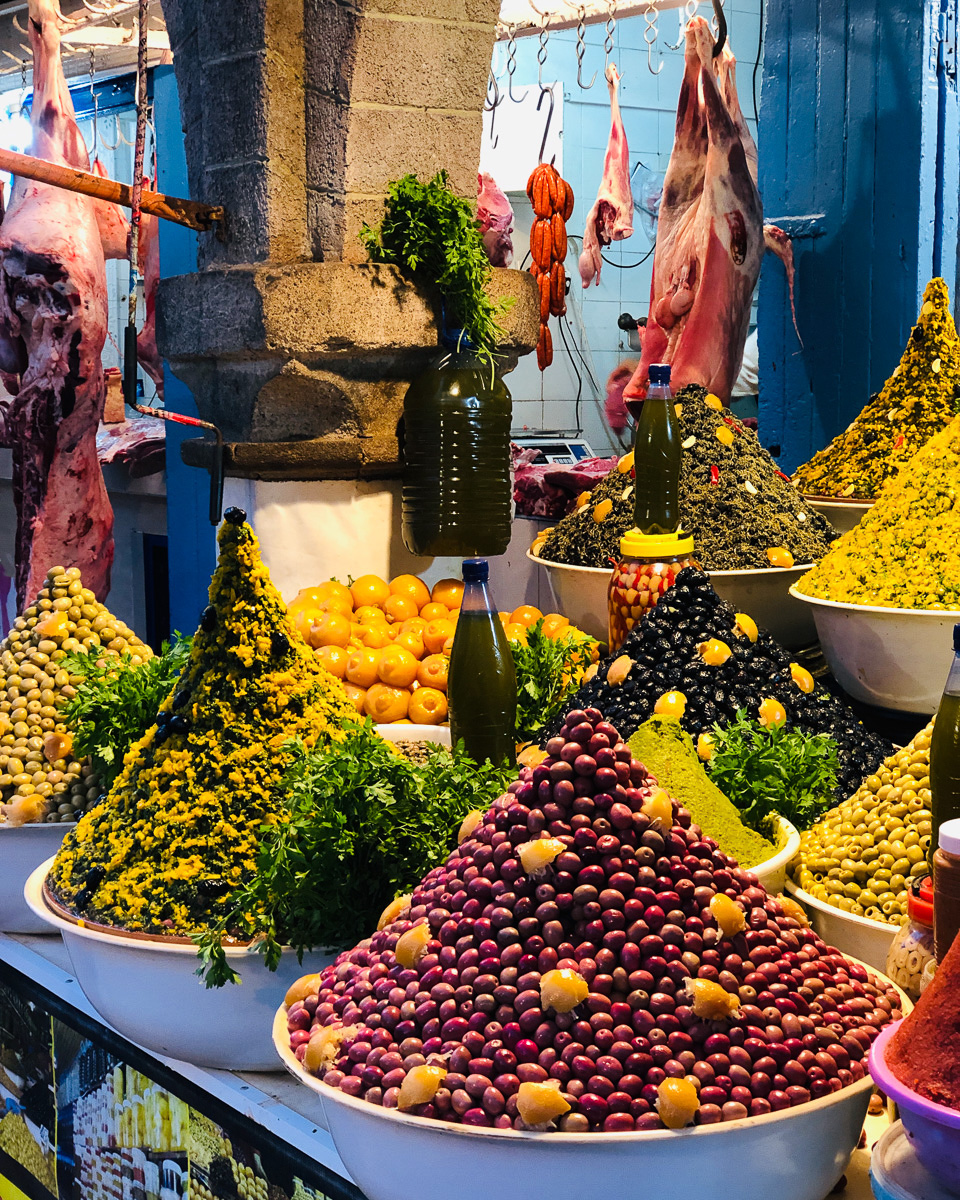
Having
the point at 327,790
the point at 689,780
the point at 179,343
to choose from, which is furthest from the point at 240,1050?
the point at 179,343

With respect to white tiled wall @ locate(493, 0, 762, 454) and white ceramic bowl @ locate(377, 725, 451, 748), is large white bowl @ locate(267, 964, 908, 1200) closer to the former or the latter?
white ceramic bowl @ locate(377, 725, 451, 748)

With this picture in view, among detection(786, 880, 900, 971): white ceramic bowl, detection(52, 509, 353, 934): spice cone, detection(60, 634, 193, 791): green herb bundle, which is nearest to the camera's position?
detection(786, 880, 900, 971): white ceramic bowl

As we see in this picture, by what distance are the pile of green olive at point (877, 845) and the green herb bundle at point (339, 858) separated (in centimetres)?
43

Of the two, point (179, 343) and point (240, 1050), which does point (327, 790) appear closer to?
point (240, 1050)

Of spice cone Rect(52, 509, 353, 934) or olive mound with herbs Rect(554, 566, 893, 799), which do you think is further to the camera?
olive mound with herbs Rect(554, 566, 893, 799)

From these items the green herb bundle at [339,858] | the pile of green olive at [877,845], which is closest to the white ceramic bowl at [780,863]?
the pile of green olive at [877,845]

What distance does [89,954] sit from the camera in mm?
1394

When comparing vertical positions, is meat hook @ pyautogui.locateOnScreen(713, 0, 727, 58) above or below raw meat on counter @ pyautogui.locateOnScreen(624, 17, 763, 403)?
above

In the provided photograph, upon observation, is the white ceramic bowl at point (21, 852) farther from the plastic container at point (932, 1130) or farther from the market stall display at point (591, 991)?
the plastic container at point (932, 1130)

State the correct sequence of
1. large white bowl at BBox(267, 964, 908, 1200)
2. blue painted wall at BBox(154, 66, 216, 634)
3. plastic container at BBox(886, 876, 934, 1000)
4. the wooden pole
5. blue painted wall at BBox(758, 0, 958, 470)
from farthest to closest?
blue painted wall at BBox(154, 66, 216, 634), blue painted wall at BBox(758, 0, 958, 470), the wooden pole, plastic container at BBox(886, 876, 934, 1000), large white bowl at BBox(267, 964, 908, 1200)

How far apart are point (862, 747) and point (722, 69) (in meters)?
2.77

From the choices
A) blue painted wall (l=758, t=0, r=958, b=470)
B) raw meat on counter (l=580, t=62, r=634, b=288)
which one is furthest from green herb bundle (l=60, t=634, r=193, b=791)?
raw meat on counter (l=580, t=62, r=634, b=288)

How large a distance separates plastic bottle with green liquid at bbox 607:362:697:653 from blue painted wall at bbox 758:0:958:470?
1845 millimetres

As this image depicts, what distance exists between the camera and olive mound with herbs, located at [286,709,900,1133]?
0.92m
